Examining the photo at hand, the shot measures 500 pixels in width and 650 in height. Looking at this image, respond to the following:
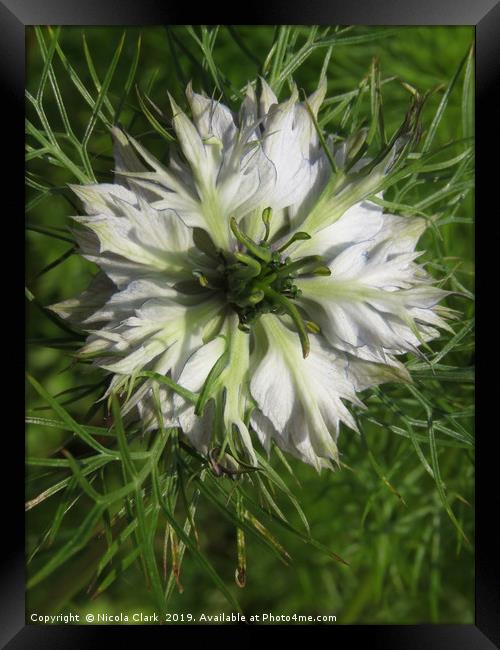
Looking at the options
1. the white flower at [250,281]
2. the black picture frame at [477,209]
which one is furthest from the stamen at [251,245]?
the black picture frame at [477,209]

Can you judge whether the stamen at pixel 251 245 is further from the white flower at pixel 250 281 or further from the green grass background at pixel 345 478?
the green grass background at pixel 345 478

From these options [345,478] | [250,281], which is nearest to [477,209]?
[250,281]

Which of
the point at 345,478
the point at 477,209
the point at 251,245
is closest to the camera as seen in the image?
the point at 251,245

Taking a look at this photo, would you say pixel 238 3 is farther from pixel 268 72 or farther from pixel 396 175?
pixel 396 175

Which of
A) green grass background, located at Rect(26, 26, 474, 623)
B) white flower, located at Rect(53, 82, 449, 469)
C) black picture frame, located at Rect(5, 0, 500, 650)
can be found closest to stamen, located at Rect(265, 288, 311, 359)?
white flower, located at Rect(53, 82, 449, 469)

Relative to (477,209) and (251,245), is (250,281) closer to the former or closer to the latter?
(251,245)

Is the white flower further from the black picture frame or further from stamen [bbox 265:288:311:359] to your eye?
the black picture frame

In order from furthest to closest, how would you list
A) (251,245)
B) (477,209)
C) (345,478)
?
(345,478) < (477,209) < (251,245)
